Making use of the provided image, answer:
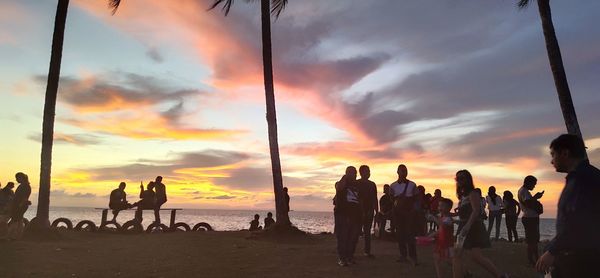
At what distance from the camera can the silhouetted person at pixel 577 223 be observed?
3789 millimetres

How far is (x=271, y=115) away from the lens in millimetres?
18203

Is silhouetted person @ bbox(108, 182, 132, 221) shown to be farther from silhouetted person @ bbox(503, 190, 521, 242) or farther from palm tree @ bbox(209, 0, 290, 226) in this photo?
silhouetted person @ bbox(503, 190, 521, 242)

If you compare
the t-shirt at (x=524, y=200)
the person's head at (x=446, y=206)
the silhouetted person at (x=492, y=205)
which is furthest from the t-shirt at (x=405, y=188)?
the silhouetted person at (x=492, y=205)

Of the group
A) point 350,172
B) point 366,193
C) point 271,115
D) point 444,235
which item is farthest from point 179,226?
point 444,235

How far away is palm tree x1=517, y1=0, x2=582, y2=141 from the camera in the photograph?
14.0 m

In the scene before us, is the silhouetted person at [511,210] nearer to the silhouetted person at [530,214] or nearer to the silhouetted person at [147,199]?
the silhouetted person at [530,214]

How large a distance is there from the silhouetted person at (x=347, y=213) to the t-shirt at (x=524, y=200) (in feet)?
14.1

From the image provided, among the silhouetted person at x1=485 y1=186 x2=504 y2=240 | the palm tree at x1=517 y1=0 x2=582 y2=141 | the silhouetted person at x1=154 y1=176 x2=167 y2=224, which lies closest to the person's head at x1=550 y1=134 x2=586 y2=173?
the palm tree at x1=517 y1=0 x2=582 y2=141

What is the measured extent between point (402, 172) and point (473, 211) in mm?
4095

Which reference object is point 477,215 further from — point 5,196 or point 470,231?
point 5,196

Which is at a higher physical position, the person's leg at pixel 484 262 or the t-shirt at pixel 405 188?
the t-shirt at pixel 405 188

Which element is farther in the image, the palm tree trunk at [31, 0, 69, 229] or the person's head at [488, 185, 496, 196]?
the person's head at [488, 185, 496, 196]

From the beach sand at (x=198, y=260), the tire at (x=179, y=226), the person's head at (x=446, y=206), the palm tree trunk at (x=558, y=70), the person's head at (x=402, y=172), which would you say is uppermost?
the palm tree trunk at (x=558, y=70)

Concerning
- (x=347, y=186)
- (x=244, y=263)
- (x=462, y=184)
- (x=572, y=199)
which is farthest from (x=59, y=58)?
(x=572, y=199)
